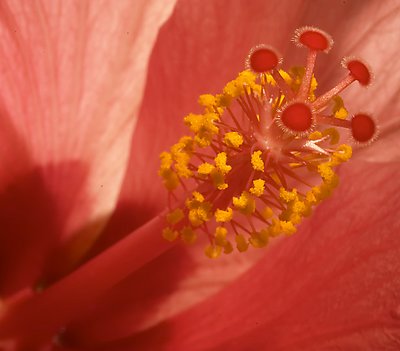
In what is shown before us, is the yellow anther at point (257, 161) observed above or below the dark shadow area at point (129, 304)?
above

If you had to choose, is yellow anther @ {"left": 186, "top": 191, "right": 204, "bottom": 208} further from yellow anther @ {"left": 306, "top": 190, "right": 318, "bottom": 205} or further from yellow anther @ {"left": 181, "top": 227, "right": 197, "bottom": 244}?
yellow anther @ {"left": 306, "top": 190, "right": 318, "bottom": 205}

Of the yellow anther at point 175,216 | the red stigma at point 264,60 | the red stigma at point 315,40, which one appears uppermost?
the red stigma at point 264,60

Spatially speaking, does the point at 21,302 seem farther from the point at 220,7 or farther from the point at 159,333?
the point at 220,7

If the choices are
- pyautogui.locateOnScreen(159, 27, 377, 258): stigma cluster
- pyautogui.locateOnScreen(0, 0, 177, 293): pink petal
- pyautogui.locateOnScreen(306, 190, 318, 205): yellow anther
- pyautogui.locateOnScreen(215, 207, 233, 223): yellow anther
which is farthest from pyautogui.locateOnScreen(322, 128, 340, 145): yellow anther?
pyautogui.locateOnScreen(0, 0, 177, 293): pink petal

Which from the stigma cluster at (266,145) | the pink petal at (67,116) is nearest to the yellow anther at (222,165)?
the stigma cluster at (266,145)

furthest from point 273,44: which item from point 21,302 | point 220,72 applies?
point 21,302

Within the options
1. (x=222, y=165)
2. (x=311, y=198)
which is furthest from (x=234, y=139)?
(x=311, y=198)

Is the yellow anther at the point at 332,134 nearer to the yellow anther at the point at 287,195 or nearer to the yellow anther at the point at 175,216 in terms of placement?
the yellow anther at the point at 287,195
